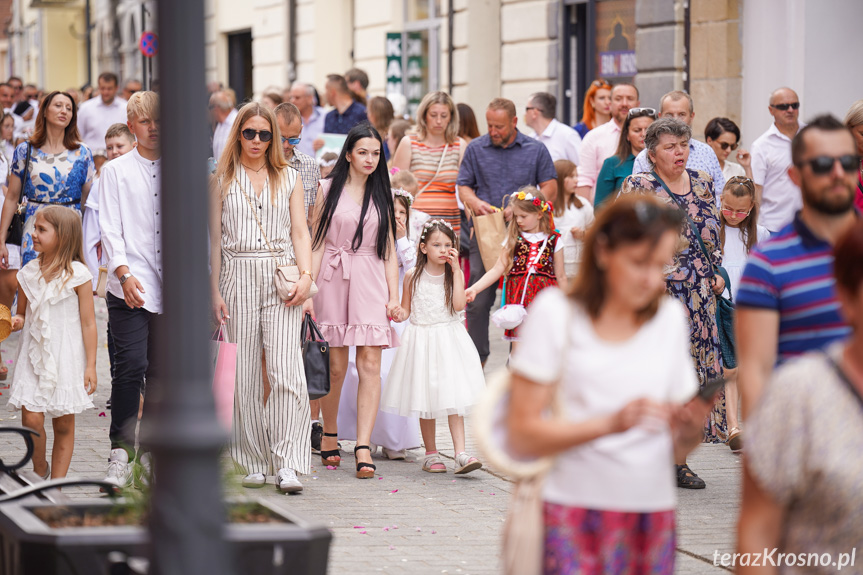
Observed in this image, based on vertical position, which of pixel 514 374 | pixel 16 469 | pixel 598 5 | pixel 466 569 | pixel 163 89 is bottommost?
pixel 466 569

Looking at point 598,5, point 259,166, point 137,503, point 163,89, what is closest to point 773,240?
point 163,89

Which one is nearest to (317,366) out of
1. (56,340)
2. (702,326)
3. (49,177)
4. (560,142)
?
(56,340)

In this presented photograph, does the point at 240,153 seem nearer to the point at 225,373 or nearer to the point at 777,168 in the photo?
the point at 225,373

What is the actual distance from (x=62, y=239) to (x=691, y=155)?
13.4ft

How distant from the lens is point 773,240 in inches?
153

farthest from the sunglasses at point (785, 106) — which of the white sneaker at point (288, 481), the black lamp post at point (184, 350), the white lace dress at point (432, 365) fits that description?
the black lamp post at point (184, 350)

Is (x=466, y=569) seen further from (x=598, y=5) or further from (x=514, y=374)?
(x=598, y=5)

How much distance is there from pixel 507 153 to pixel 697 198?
3392 mm

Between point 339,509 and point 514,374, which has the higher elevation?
point 514,374

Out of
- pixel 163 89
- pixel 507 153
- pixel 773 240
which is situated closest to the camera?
pixel 163 89

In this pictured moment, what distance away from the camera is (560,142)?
487 inches

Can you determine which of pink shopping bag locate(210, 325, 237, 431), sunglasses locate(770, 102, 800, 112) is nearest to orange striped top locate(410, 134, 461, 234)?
sunglasses locate(770, 102, 800, 112)

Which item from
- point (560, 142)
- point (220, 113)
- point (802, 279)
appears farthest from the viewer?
point (220, 113)

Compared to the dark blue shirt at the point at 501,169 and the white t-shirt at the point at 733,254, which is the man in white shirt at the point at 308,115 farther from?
the white t-shirt at the point at 733,254
